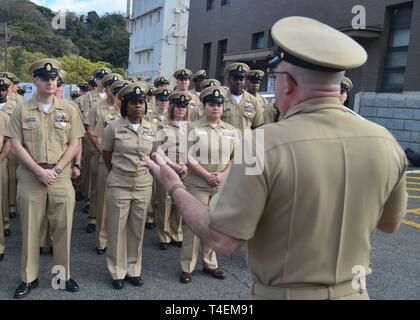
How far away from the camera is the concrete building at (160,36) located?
3381cm

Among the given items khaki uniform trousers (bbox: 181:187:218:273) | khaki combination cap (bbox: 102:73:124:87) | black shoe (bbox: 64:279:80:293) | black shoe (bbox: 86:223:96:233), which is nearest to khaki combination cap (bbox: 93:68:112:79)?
khaki combination cap (bbox: 102:73:124:87)

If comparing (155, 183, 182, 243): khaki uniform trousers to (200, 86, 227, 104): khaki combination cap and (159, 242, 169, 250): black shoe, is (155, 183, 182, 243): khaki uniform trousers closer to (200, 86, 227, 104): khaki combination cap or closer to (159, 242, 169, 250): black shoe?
(159, 242, 169, 250): black shoe

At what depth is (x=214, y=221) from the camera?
1494 mm

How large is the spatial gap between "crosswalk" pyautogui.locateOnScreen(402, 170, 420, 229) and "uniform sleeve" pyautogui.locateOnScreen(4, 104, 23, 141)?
5627mm

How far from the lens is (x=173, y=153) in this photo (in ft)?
15.8

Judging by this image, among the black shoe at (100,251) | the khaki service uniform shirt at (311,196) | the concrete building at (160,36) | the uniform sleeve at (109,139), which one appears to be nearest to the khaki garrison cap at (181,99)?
the uniform sleeve at (109,139)

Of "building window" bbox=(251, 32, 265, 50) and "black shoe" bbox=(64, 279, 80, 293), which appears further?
"building window" bbox=(251, 32, 265, 50)

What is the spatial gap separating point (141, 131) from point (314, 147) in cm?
319

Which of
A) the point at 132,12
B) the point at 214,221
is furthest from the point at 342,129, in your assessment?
the point at 132,12

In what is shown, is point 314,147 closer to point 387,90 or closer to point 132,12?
point 387,90

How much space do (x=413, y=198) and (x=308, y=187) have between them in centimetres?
812

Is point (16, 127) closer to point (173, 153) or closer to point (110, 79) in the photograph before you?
point (173, 153)

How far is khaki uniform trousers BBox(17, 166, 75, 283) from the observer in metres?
3.97

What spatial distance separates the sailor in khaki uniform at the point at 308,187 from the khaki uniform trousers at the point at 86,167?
18.8 ft
